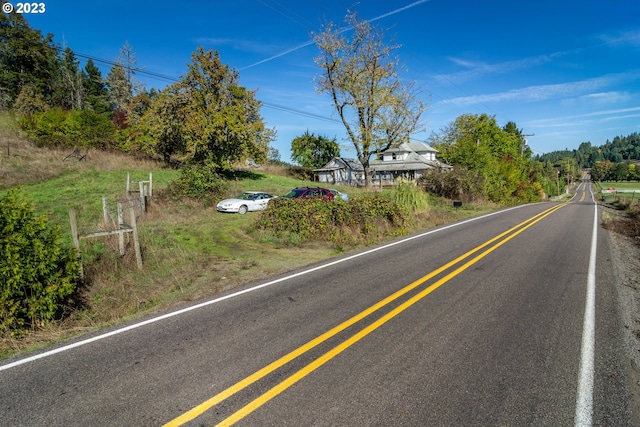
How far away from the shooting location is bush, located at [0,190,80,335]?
499 cm

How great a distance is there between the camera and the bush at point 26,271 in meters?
4.99

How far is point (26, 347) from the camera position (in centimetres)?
468

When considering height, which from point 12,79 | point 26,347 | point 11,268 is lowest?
point 26,347

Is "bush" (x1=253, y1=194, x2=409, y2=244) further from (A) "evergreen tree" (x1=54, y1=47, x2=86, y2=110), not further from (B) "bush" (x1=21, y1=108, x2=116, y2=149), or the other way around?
(A) "evergreen tree" (x1=54, y1=47, x2=86, y2=110)

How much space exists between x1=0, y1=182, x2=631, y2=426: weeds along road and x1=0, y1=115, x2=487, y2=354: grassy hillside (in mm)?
1116

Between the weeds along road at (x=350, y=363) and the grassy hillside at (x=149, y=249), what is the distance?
43.9 inches

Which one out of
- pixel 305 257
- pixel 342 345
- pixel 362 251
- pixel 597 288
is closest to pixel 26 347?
pixel 342 345

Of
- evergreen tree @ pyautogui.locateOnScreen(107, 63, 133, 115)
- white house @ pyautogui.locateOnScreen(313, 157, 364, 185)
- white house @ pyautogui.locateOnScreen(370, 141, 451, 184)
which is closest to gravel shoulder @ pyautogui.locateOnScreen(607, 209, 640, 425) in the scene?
white house @ pyautogui.locateOnScreen(370, 141, 451, 184)

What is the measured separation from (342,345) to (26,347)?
454 centimetres

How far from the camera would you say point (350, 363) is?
4.06 m

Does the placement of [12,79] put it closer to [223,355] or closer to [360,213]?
[360,213]

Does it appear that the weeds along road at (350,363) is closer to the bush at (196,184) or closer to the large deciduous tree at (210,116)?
the bush at (196,184)

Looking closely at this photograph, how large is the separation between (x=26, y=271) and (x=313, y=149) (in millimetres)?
60387

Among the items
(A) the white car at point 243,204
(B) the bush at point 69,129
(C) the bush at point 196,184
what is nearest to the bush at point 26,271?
(A) the white car at point 243,204
